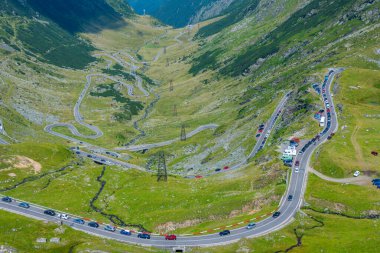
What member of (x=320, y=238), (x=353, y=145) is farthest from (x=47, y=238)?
(x=353, y=145)

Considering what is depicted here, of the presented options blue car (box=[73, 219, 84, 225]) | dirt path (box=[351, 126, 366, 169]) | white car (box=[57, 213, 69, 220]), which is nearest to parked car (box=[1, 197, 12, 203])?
white car (box=[57, 213, 69, 220])

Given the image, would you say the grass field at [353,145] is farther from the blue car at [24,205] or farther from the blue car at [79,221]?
the blue car at [24,205]

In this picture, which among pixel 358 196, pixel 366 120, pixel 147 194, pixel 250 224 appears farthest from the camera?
pixel 366 120

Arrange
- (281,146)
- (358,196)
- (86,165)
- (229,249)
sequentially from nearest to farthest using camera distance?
(229,249) < (358,196) < (281,146) < (86,165)

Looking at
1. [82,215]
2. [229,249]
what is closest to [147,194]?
[82,215]

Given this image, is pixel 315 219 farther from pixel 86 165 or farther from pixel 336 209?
pixel 86 165

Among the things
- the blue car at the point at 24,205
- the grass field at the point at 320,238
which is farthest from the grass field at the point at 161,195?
the grass field at the point at 320,238

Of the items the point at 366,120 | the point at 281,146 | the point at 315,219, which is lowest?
the point at 315,219

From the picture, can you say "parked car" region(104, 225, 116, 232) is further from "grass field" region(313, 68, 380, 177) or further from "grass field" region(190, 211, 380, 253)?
"grass field" region(313, 68, 380, 177)

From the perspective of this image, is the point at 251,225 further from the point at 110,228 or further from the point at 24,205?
the point at 24,205

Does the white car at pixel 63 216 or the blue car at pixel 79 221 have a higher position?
the white car at pixel 63 216

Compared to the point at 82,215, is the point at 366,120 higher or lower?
higher
